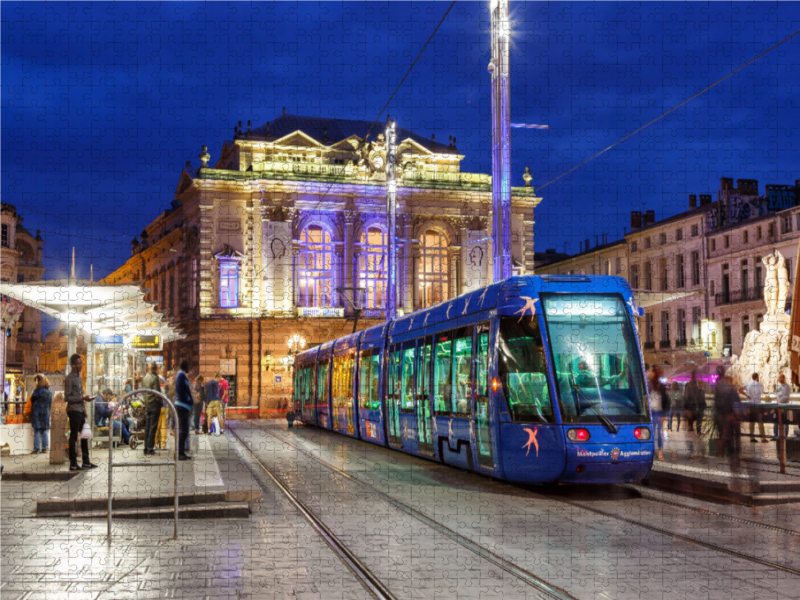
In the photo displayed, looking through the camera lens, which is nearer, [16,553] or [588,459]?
[16,553]

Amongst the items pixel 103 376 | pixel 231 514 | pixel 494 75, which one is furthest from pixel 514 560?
pixel 103 376

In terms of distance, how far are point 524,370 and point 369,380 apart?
34.0ft

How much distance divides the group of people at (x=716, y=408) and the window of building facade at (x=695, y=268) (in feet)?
120

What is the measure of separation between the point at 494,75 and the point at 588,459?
38.1ft

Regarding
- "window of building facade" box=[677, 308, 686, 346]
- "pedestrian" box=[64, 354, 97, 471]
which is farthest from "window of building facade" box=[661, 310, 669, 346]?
"pedestrian" box=[64, 354, 97, 471]

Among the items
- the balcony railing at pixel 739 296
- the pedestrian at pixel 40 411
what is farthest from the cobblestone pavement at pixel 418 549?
the balcony railing at pixel 739 296

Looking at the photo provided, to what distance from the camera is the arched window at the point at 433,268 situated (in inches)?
2628

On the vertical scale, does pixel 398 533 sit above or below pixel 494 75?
below

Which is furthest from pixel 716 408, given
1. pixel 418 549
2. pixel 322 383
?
pixel 322 383

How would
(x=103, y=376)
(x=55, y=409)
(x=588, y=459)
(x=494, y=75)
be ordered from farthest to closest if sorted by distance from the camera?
1. (x=103, y=376)
2. (x=494, y=75)
3. (x=55, y=409)
4. (x=588, y=459)

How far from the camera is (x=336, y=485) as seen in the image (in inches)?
619

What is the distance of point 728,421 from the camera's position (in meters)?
14.9

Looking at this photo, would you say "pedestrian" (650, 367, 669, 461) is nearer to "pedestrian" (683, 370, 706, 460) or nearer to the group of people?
the group of people

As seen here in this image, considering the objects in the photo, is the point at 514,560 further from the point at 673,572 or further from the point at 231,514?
the point at 231,514
